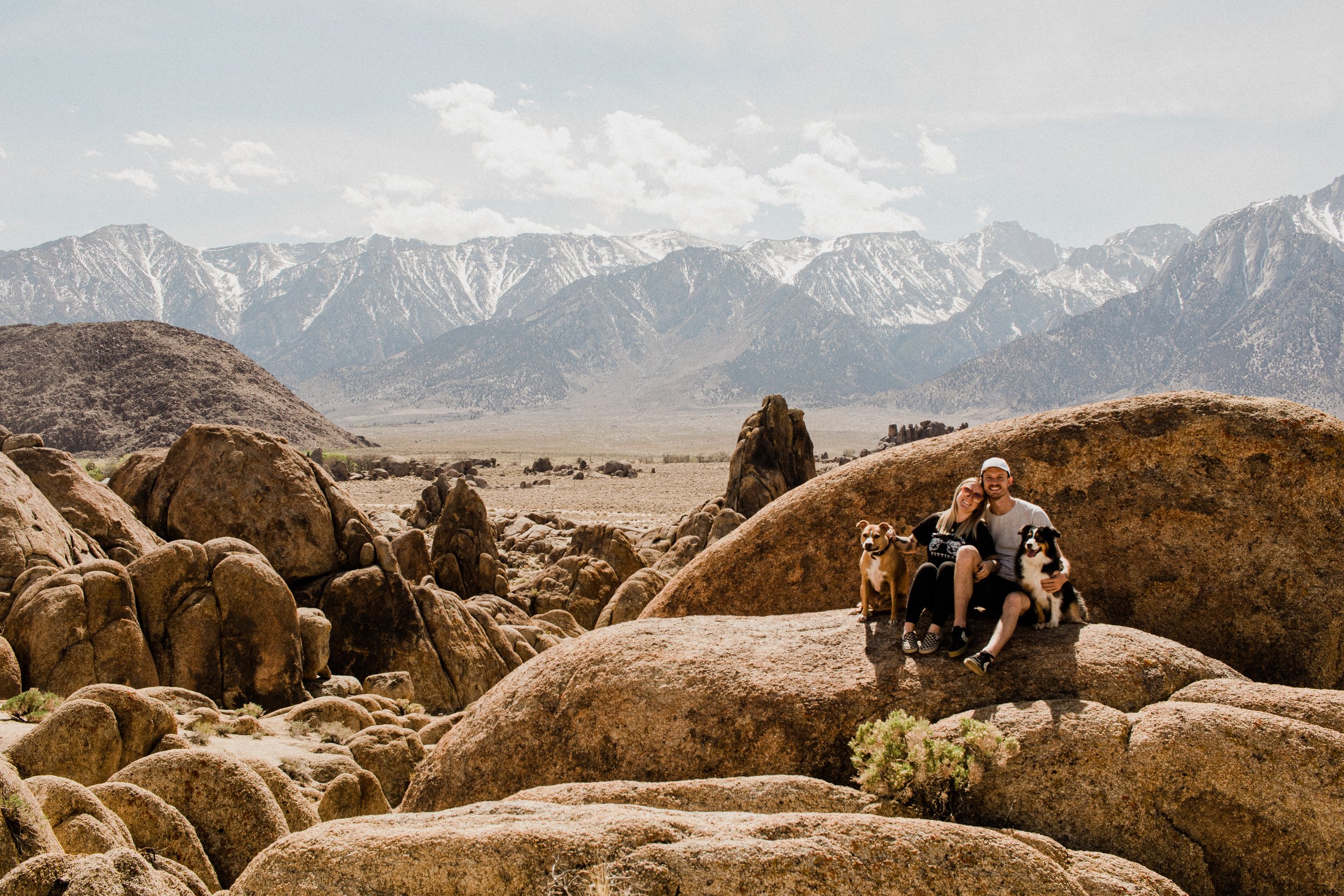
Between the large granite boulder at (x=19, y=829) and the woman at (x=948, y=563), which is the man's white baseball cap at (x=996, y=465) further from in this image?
the large granite boulder at (x=19, y=829)

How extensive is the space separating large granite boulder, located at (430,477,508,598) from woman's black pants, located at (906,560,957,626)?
765 inches

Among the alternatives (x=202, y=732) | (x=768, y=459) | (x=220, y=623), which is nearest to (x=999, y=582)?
(x=202, y=732)

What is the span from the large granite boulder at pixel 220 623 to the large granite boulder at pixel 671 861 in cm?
922

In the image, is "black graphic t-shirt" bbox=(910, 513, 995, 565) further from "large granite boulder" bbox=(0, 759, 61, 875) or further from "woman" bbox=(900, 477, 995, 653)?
"large granite boulder" bbox=(0, 759, 61, 875)

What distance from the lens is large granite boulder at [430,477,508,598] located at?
25.2 meters

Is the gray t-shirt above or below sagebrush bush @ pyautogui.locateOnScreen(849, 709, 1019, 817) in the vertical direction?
above

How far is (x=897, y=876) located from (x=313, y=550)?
15.3 m

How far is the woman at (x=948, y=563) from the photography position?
679 cm

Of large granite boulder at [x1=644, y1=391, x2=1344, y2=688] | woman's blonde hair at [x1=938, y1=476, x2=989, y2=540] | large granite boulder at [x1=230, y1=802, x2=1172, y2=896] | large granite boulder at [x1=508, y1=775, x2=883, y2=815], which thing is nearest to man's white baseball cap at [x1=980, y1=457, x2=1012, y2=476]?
woman's blonde hair at [x1=938, y1=476, x2=989, y2=540]

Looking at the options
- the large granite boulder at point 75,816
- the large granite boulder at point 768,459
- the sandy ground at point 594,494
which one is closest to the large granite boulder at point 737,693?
the large granite boulder at point 75,816

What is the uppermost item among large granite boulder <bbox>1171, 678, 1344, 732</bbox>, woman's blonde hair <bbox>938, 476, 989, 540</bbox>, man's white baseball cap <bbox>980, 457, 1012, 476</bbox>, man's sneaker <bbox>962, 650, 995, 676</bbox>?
man's white baseball cap <bbox>980, 457, 1012, 476</bbox>

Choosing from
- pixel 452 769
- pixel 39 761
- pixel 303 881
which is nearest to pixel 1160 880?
pixel 303 881

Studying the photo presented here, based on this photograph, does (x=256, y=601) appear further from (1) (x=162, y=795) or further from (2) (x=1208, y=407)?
(2) (x=1208, y=407)

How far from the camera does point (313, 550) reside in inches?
707
